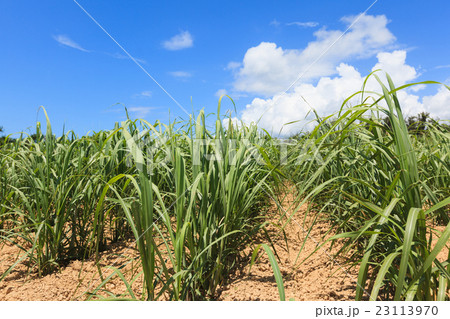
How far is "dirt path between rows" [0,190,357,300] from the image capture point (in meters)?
1.24

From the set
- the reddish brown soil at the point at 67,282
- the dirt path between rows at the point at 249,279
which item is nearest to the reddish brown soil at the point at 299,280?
the dirt path between rows at the point at 249,279

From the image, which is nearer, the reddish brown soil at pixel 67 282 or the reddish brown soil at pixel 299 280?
the reddish brown soil at pixel 299 280

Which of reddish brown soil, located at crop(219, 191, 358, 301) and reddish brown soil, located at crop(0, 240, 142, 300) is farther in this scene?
reddish brown soil, located at crop(0, 240, 142, 300)

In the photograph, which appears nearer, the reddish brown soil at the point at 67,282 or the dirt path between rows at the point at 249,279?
the dirt path between rows at the point at 249,279

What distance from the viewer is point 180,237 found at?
100 cm

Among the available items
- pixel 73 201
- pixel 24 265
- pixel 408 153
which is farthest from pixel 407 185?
pixel 24 265

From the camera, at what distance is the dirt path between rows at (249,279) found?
124 cm

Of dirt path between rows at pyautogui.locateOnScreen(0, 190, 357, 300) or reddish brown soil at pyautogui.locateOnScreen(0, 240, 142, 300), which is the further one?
reddish brown soil at pyautogui.locateOnScreen(0, 240, 142, 300)

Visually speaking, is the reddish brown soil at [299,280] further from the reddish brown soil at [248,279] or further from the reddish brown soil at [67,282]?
the reddish brown soil at [67,282]

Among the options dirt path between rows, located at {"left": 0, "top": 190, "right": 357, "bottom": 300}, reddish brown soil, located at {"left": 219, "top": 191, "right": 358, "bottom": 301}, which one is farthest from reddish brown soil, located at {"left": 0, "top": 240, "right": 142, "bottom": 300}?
reddish brown soil, located at {"left": 219, "top": 191, "right": 358, "bottom": 301}

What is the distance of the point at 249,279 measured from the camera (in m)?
1.36

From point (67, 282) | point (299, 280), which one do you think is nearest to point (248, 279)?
point (299, 280)

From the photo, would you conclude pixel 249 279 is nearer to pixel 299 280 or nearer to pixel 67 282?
pixel 299 280

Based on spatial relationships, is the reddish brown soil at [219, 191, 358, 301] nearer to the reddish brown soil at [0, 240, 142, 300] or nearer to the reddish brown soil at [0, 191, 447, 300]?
the reddish brown soil at [0, 191, 447, 300]
